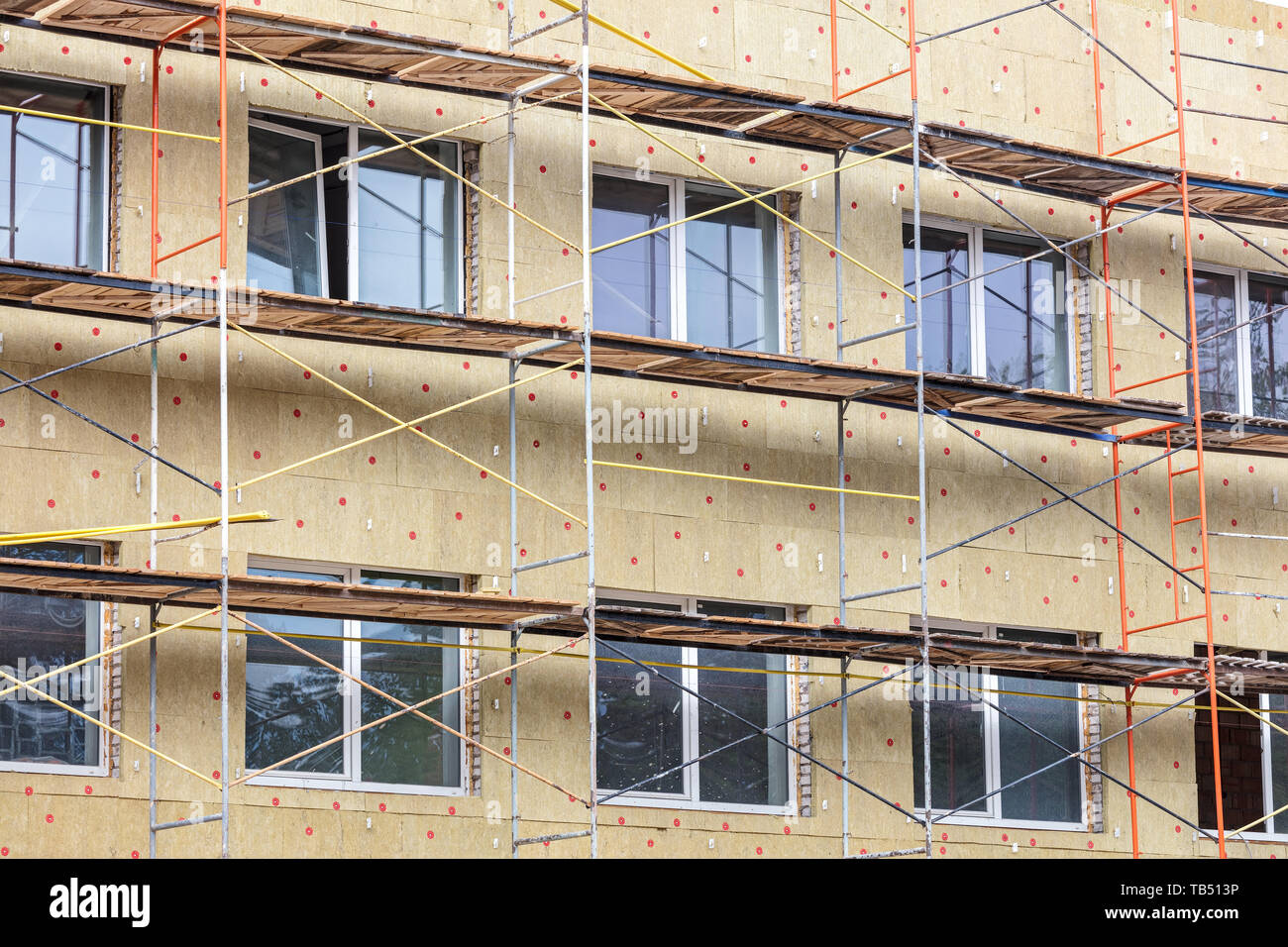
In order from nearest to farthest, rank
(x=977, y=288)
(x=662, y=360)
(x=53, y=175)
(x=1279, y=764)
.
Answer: (x=53, y=175), (x=662, y=360), (x=977, y=288), (x=1279, y=764)

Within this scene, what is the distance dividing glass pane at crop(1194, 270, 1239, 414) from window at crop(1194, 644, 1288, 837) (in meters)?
2.46

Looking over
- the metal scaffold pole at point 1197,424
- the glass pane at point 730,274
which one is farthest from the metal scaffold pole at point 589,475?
the metal scaffold pole at point 1197,424

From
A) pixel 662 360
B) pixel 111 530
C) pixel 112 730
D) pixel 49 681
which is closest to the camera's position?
pixel 112 730

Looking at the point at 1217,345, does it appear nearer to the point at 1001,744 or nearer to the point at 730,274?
the point at 1001,744

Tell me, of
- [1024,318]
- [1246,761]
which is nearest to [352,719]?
[1024,318]

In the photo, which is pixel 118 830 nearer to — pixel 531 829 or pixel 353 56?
pixel 531 829

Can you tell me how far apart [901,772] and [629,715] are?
8.03ft

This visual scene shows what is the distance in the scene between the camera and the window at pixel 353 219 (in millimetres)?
14930

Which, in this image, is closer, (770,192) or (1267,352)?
(770,192)

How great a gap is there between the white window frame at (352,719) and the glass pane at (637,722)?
1109mm

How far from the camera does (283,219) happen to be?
1495 centimetres

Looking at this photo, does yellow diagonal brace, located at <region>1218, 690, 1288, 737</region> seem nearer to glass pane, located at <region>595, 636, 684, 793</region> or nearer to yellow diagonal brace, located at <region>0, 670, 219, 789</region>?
glass pane, located at <region>595, 636, 684, 793</region>

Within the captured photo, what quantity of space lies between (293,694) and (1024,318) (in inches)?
299
